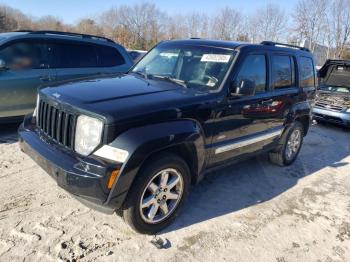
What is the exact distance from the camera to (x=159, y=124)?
3.08 m

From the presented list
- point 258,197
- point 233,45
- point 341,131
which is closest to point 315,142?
point 341,131

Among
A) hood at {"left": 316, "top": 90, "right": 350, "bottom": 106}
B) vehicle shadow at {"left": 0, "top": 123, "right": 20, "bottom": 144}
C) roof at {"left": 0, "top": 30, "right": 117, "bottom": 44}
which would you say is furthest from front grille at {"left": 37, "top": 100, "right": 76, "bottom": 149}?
hood at {"left": 316, "top": 90, "right": 350, "bottom": 106}

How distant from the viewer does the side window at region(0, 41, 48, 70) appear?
5.52 m

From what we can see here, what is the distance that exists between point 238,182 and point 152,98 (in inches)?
87.4

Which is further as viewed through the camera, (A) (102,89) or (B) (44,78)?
(B) (44,78)

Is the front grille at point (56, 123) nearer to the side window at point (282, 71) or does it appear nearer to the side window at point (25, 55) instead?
the side window at point (25, 55)

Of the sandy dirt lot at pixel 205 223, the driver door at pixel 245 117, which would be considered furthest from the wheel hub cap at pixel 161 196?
the driver door at pixel 245 117

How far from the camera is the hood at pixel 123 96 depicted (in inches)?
115

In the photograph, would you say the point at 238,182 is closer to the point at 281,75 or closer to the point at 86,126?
the point at 281,75

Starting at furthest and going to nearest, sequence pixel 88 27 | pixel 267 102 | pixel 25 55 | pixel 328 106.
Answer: pixel 88 27, pixel 328 106, pixel 25 55, pixel 267 102

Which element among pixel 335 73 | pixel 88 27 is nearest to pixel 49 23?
pixel 88 27

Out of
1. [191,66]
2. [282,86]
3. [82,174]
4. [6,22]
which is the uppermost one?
[6,22]

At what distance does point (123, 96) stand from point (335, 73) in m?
8.83

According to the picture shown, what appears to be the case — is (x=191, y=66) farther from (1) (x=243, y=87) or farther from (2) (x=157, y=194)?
(2) (x=157, y=194)
